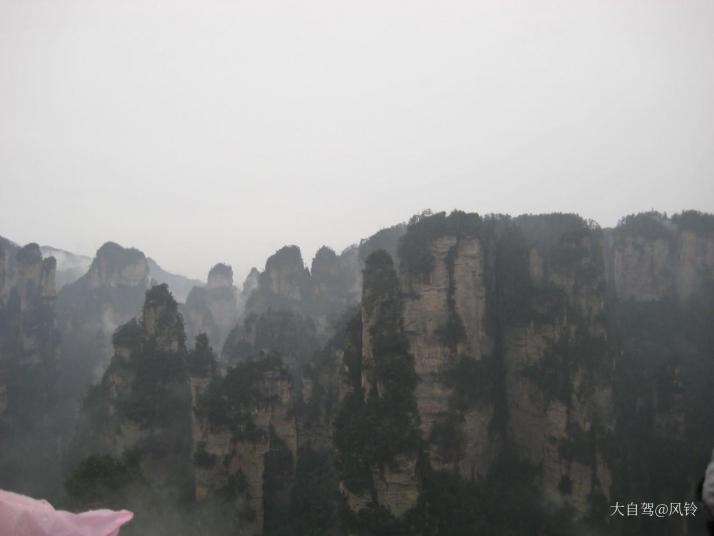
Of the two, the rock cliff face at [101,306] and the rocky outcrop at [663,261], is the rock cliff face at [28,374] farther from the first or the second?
the rocky outcrop at [663,261]

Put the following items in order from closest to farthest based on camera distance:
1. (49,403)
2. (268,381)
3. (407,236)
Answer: (268,381) < (407,236) < (49,403)

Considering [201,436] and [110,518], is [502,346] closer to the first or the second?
[201,436]

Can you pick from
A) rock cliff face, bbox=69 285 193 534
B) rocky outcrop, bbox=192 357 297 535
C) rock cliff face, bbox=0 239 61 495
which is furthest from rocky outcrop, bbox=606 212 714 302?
rock cliff face, bbox=0 239 61 495

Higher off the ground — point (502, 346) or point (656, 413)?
point (502, 346)

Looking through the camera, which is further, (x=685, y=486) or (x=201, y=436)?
(x=685, y=486)

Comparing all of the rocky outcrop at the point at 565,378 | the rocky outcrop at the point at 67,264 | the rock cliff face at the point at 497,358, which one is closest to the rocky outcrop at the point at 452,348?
the rock cliff face at the point at 497,358

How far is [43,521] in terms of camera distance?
3992 mm

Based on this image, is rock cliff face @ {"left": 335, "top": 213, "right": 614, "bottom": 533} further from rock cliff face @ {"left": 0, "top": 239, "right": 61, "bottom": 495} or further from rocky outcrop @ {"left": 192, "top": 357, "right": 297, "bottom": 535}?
rock cliff face @ {"left": 0, "top": 239, "right": 61, "bottom": 495}

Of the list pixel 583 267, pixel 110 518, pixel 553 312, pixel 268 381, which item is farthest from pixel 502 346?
pixel 110 518

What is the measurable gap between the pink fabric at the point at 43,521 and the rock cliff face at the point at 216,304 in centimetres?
5936

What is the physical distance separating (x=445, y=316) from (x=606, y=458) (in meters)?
10.2

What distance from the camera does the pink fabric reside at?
3945mm

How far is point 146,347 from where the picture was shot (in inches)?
1120

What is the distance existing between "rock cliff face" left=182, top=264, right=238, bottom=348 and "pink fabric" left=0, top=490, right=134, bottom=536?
195 ft
